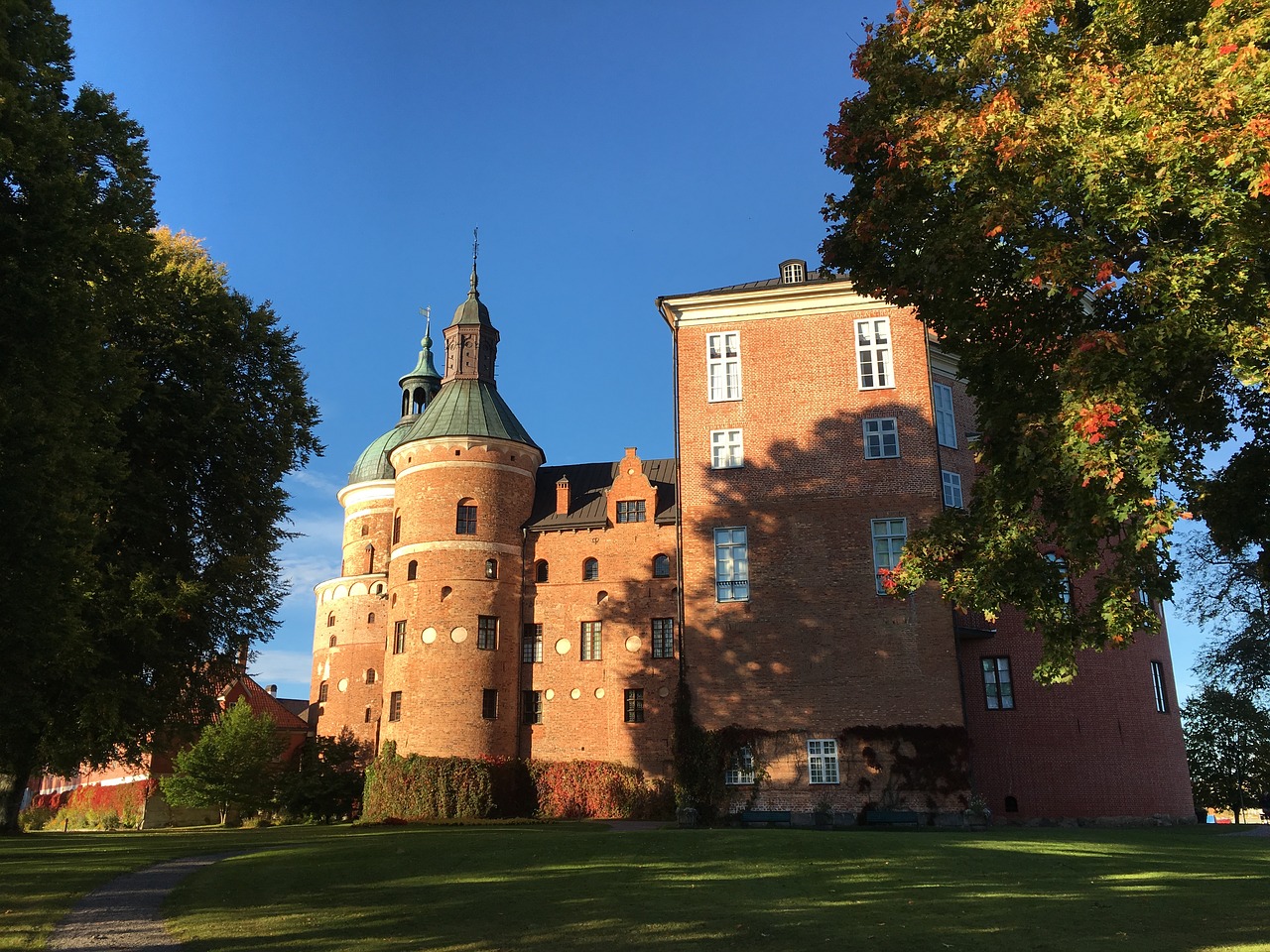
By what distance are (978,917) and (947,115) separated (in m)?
9.34

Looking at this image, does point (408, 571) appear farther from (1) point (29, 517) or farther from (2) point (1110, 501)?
(2) point (1110, 501)

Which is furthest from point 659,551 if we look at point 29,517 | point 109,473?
point 29,517

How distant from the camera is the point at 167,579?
841 inches

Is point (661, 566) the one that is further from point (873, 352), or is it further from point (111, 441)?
point (111, 441)

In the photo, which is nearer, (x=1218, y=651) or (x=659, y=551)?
(x=1218, y=651)

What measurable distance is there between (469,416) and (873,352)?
1616 cm

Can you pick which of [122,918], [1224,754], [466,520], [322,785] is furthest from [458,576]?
[1224,754]

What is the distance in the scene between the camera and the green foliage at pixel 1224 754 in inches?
2128

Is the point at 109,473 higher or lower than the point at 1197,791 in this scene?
higher

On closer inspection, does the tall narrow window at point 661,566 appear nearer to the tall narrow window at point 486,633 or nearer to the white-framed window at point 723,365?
the tall narrow window at point 486,633

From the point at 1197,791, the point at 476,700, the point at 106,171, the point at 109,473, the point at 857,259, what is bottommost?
the point at 1197,791

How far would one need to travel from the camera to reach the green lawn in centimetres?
1006

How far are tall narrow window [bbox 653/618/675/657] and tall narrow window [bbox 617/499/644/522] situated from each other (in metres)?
4.15

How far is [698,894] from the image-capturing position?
12742 millimetres
